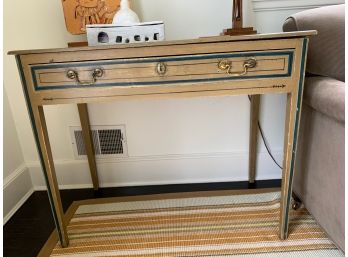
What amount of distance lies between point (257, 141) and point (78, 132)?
87cm

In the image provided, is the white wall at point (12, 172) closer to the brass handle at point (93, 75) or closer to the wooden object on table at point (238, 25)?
the brass handle at point (93, 75)

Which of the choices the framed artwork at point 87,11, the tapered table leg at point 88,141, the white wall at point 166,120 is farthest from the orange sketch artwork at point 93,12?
the tapered table leg at point 88,141

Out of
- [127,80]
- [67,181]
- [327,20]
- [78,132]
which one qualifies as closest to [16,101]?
[78,132]

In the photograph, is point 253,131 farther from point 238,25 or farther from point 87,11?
point 87,11

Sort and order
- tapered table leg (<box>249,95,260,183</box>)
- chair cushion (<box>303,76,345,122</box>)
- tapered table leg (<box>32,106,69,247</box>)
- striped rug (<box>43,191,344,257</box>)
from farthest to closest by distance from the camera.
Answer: tapered table leg (<box>249,95,260,183</box>)
striped rug (<box>43,191,344,257</box>)
tapered table leg (<box>32,106,69,247</box>)
chair cushion (<box>303,76,345,122</box>)

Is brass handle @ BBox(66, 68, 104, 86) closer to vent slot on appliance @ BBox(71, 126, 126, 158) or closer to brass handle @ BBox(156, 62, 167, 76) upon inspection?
brass handle @ BBox(156, 62, 167, 76)

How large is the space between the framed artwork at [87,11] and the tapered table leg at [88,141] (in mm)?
351

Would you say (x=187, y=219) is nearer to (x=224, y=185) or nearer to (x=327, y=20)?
(x=224, y=185)

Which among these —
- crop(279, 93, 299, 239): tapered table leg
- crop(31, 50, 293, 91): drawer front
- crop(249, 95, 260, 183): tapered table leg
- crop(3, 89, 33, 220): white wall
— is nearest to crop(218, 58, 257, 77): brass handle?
crop(31, 50, 293, 91): drawer front

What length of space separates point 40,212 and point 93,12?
899mm

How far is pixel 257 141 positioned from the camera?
135 centimetres

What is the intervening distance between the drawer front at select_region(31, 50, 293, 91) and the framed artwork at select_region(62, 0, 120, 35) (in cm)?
43

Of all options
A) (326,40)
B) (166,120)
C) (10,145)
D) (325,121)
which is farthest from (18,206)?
(326,40)

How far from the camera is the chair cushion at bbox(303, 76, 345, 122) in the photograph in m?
0.74
